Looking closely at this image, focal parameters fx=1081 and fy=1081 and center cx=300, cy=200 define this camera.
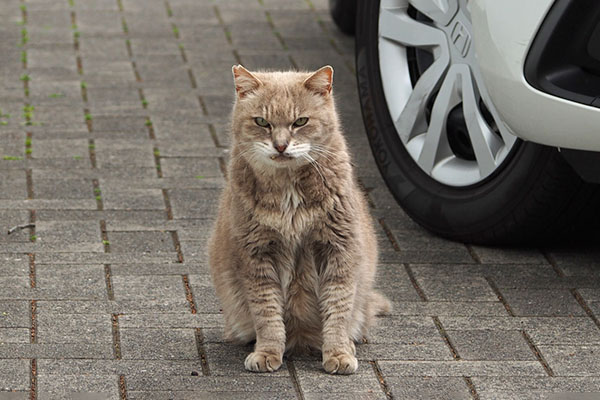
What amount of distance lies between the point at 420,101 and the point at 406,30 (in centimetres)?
34

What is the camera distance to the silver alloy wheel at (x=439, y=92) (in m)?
4.57

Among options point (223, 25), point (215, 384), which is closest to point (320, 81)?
point (215, 384)

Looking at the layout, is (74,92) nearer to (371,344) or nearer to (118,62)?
(118,62)

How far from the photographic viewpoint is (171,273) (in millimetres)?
4469

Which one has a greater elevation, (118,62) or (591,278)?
(591,278)

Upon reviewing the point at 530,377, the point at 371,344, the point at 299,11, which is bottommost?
the point at 299,11

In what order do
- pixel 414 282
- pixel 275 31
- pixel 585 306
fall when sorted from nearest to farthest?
pixel 585 306
pixel 414 282
pixel 275 31

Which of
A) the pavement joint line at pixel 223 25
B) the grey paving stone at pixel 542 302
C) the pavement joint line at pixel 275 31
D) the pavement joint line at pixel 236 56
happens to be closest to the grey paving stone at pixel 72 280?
the grey paving stone at pixel 542 302

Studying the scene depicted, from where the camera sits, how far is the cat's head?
3.57 m

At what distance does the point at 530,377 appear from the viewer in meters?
3.65

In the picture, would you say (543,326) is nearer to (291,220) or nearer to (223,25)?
(291,220)

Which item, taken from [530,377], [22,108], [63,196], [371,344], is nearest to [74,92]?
[22,108]

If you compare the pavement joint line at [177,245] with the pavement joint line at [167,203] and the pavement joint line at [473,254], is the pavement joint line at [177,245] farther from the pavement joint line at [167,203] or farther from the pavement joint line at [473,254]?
the pavement joint line at [473,254]

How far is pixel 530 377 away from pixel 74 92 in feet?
13.1
